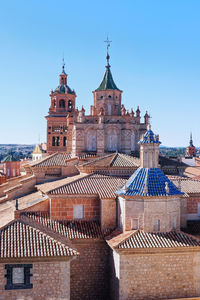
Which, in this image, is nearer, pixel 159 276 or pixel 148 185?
pixel 159 276

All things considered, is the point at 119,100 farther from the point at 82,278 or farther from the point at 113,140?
the point at 82,278

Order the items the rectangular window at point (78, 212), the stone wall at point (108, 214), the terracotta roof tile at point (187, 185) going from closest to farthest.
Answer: the stone wall at point (108, 214) < the rectangular window at point (78, 212) < the terracotta roof tile at point (187, 185)

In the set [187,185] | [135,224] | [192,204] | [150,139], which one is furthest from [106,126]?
[135,224]

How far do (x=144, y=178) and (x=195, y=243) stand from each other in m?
3.89

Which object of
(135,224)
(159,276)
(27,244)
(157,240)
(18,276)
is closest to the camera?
(18,276)

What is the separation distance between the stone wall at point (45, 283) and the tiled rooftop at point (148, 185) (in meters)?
4.69

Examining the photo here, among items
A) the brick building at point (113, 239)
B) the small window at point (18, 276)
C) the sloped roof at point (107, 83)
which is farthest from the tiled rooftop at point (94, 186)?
the sloped roof at point (107, 83)

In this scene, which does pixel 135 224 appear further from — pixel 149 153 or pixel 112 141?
pixel 112 141

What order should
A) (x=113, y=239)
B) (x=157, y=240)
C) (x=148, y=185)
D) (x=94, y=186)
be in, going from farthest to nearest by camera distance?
(x=94, y=186) → (x=148, y=185) → (x=113, y=239) → (x=157, y=240)

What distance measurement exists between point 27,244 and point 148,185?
6.31 m

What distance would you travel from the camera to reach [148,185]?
19.8 metres

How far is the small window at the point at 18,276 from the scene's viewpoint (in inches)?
667

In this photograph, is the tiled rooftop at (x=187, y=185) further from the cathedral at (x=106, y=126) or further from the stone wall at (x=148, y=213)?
the cathedral at (x=106, y=126)

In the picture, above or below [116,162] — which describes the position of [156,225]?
below
